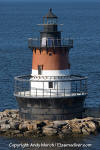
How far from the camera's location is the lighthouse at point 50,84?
47062 mm

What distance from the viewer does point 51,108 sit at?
1853 inches

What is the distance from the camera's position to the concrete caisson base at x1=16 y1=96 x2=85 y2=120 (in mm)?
46938

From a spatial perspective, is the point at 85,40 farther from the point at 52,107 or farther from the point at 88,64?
the point at 52,107

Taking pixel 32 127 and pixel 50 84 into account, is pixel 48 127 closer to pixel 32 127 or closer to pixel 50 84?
pixel 32 127

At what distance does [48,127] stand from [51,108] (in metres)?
2.09

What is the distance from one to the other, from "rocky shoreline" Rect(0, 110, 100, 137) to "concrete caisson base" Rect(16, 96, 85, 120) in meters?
0.63

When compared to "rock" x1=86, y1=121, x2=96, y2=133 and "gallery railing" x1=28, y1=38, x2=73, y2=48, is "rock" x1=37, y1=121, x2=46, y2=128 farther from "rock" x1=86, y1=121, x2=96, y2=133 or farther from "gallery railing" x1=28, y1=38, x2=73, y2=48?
"gallery railing" x1=28, y1=38, x2=73, y2=48

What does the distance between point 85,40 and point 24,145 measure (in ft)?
244

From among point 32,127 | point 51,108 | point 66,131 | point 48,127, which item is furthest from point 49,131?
point 51,108

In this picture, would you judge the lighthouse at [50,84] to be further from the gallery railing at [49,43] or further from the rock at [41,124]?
the rock at [41,124]

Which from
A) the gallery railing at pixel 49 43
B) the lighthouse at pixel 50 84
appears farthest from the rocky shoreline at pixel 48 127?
the gallery railing at pixel 49 43

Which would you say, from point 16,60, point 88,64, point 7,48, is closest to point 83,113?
point 88,64

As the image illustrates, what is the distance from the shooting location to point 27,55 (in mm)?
93500

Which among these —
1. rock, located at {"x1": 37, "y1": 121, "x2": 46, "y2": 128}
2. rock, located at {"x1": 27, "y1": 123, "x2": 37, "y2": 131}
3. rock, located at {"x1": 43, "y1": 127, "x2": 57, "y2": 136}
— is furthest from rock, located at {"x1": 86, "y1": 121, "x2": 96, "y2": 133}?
rock, located at {"x1": 27, "y1": 123, "x2": 37, "y2": 131}
